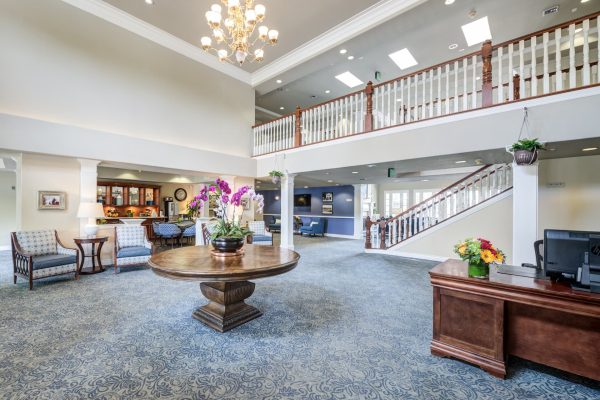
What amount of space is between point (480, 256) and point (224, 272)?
2165 millimetres

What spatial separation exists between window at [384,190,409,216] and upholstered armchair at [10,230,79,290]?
12295 mm

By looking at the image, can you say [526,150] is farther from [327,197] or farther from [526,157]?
[327,197]

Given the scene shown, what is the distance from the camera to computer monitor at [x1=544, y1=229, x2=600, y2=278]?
1893 mm

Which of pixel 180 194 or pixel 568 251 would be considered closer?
pixel 568 251

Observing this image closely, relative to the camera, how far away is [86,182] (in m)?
5.34

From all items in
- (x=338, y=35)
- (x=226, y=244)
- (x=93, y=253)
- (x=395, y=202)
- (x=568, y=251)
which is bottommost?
(x=93, y=253)

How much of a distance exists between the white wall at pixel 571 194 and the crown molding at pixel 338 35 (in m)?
4.52

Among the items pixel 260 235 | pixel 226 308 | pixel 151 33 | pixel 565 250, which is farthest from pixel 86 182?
pixel 565 250

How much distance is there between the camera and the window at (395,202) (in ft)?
42.9

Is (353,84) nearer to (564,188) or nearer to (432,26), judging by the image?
(432,26)

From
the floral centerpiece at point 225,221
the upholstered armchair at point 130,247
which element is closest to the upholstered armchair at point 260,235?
the upholstered armchair at point 130,247

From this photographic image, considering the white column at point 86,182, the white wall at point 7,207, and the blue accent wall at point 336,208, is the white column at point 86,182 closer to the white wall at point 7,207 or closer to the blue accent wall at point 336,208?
the white wall at point 7,207

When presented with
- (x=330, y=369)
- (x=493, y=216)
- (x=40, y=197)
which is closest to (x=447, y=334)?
(x=330, y=369)

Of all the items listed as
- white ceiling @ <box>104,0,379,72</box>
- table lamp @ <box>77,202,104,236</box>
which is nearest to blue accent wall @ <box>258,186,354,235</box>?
white ceiling @ <box>104,0,379,72</box>
